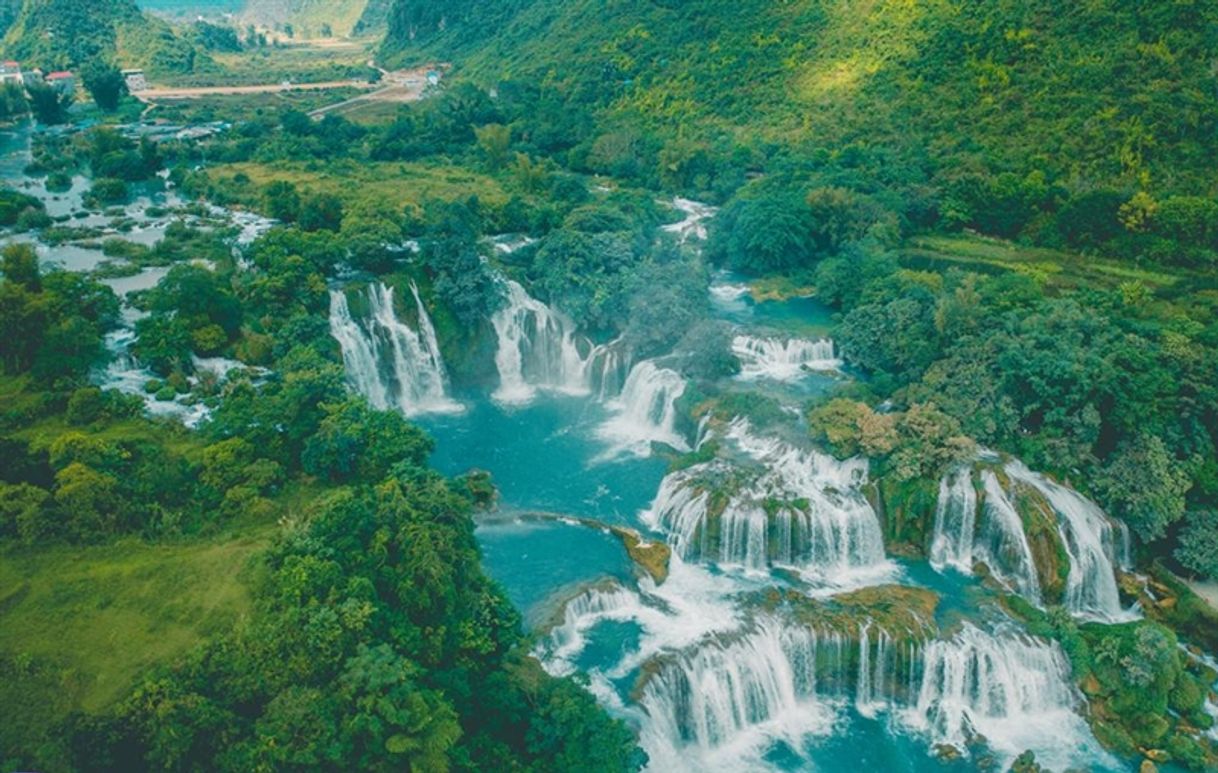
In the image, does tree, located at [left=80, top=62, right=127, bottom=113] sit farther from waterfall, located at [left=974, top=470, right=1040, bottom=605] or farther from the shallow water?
waterfall, located at [left=974, top=470, right=1040, bottom=605]

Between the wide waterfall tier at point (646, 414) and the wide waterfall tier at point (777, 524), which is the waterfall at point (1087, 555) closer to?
the wide waterfall tier at point (777, 524)

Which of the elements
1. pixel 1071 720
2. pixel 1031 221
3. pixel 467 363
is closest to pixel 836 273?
pixel 1031 221

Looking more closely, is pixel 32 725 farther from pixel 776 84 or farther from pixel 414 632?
pixel 776 84

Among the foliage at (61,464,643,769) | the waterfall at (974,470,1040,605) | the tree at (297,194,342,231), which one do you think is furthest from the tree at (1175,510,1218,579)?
the tree at (297,194,342,231)

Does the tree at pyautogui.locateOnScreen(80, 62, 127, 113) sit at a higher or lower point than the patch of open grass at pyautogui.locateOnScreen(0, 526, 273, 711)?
higher

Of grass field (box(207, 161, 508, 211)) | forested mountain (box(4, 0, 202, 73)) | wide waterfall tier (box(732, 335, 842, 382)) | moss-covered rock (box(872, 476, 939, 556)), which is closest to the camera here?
moss-covered rock (box(872, 476, 939, 556))

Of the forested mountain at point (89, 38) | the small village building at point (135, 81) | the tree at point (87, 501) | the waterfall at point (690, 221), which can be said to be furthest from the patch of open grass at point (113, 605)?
the forested mountain at point (89, 38)
